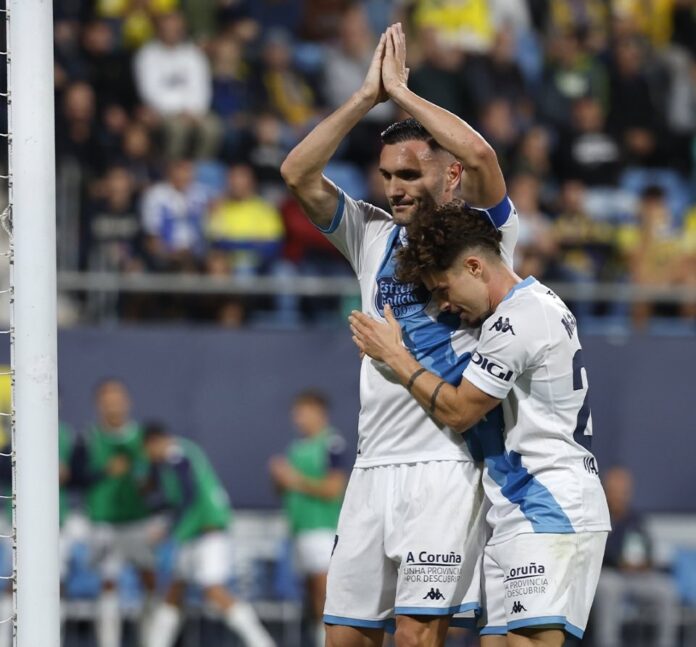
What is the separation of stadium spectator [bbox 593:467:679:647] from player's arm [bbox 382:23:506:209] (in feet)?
23.1

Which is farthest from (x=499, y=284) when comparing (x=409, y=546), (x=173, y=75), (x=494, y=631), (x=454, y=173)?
(x=173, y=75)

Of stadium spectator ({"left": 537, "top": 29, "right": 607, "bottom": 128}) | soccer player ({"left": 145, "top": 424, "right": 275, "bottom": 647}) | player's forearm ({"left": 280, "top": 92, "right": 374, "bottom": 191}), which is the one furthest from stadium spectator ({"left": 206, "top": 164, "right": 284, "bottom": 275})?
player's forearm ({"left": 280, "top": 92, "right": 374, "bottom": 191})

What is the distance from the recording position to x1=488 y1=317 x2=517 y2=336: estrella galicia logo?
16.8 feet

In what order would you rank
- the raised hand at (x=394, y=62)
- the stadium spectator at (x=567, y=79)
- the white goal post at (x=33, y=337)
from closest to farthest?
the white goal post at (x=33, y=337) < the raised hand at (x=394, y=62) < the stadium spectator at (x=567, y=79)

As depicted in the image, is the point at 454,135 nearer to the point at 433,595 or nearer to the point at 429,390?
the point at 429,390

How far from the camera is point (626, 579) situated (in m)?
12.1

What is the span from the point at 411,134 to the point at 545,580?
1.73 metres

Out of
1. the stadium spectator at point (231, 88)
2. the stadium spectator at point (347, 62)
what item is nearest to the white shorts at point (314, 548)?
the stadium spectator at point (231, 88)

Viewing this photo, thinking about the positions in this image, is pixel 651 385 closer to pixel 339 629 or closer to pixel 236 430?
pixel 236 430

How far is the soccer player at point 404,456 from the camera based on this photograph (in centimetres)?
531

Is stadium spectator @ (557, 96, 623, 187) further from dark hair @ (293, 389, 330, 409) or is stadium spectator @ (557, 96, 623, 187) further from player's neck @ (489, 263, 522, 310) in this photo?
player's neck @ (489, 263, 522, 310)

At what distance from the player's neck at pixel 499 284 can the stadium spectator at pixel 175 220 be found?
693 cm

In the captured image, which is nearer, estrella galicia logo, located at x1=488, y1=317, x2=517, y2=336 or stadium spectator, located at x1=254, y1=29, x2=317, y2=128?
estrella galicia logo, located at x1=488, y1=317, x2=517, y2=336

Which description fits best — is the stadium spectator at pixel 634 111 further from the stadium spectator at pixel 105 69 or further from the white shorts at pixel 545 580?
the white shorts at pixel 545 580
